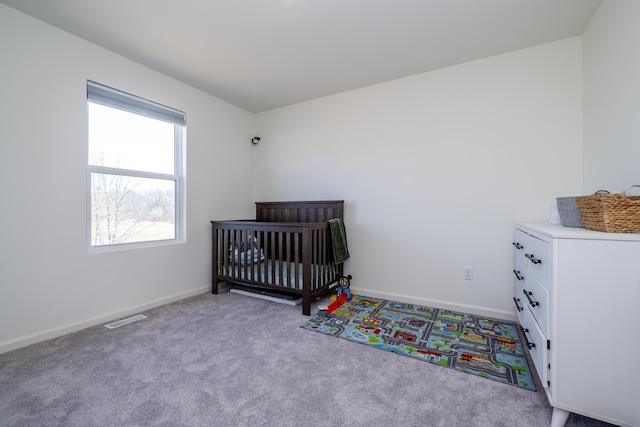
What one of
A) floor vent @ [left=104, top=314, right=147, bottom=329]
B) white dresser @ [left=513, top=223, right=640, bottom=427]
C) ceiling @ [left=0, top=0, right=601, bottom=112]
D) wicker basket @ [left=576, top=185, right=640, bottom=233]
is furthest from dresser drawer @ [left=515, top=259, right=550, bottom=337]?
floor vent @ [left=104, top=314, right=147, bottom=329]

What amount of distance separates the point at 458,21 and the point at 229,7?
5.15 feet

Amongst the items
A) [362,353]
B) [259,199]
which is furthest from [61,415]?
[259,199]

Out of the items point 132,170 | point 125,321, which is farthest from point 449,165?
point 125,321

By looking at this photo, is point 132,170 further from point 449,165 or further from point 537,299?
point 537,299

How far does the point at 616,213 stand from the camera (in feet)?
3.73

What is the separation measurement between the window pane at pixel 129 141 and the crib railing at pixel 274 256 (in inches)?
34.8

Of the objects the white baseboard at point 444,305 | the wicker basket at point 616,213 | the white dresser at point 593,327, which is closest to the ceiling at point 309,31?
the wicker basket at point 616,213

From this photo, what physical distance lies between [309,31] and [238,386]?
93.5 inches

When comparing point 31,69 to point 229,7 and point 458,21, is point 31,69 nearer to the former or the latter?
point 229,7

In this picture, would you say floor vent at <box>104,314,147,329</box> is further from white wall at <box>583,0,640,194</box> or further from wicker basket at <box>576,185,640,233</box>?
white wall at <box>583,0,640,194</box>

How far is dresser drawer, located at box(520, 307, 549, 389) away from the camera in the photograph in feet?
4.03

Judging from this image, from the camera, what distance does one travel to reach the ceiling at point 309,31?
1.80 meters

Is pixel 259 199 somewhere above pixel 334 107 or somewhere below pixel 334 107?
below

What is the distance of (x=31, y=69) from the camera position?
192 centimetres
